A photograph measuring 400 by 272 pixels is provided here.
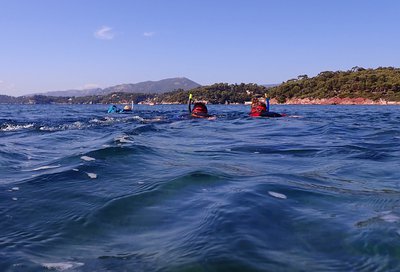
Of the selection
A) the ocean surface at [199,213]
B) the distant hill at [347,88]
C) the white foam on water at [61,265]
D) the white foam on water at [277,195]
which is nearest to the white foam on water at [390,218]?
the ocean surface at [199,213]

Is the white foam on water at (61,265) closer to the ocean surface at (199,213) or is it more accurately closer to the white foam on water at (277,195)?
the ocean surface at (199,213)

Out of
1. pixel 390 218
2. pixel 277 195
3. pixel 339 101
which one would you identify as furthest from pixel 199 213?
pixel 339 101

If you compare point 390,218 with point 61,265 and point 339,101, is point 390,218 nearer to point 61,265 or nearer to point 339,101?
point 61,265

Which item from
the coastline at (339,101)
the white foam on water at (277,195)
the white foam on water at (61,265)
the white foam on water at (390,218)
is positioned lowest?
the white foam on water at (390,218)

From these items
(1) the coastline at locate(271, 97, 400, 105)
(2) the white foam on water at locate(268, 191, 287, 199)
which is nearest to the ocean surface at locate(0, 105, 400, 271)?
(2) the white foam on water at locate(268, 191, 287, 199)

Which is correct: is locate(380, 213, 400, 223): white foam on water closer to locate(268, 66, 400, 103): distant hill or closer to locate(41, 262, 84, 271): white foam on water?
locate(41, 262, 84, 271): white foam on water

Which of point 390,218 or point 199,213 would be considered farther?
point 199,213

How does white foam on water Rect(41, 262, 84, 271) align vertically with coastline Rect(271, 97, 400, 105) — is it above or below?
below

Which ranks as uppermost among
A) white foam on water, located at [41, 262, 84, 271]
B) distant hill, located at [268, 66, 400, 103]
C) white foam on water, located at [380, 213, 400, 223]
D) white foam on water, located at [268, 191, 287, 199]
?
distant hill, located at [268, 66, 400, 103]

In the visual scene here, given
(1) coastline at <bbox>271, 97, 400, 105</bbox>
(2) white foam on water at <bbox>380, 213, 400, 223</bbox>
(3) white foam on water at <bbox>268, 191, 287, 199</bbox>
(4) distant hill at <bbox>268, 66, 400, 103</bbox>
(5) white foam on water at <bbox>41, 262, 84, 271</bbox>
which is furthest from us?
(4) distant hill at <bbox>268, 66, 400, 103</bbox>

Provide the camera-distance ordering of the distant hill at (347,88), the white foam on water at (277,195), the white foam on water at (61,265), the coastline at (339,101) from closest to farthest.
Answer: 1. the white foam on water at (61,265)
2. the white foam on water at (277,195)
3. the coastline at (339,101)
4. the distant hill at (347,88)

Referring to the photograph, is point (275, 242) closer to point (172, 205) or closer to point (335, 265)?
point (335, 265)

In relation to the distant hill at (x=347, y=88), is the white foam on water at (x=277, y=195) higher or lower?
lower

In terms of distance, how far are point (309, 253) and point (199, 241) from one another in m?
1.03
